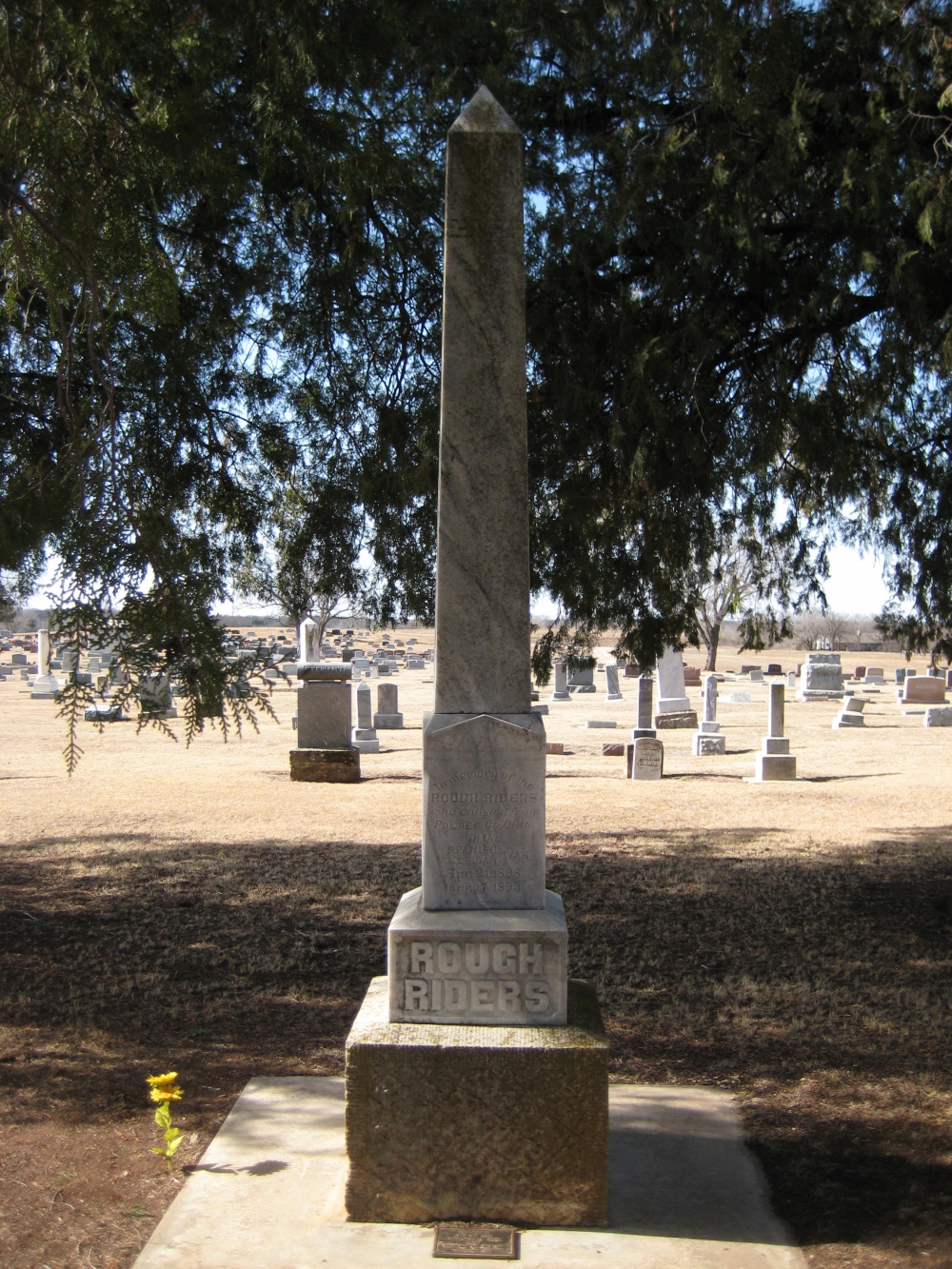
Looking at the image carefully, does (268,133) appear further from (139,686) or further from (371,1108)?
(371,1108)

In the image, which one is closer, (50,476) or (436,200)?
(50,476)

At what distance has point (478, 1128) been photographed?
346 centimetres

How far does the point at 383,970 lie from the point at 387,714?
54.5 feet

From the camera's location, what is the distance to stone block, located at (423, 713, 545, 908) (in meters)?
3.67

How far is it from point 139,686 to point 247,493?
375cm

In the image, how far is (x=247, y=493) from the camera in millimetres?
7445

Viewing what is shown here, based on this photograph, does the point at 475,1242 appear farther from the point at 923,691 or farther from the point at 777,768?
the point at 923,691

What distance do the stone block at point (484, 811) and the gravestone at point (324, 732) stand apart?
11592mm

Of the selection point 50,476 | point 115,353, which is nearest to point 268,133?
point 115,353

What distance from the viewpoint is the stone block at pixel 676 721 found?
78.4 ft

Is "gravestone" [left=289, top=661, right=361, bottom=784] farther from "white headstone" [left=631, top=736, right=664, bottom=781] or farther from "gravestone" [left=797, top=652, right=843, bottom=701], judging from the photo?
"gravestone" [left=797, top=652, right=843, bottom=701]

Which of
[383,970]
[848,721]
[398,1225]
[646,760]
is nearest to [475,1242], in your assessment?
[398,1225]

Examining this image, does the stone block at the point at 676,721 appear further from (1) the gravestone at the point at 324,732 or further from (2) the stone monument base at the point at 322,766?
(2) the stone monument base at the point at 322,766

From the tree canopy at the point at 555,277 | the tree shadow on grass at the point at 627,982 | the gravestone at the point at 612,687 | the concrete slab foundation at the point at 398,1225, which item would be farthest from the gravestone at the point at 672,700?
the concrete slab foundation at the point at 398,1225
